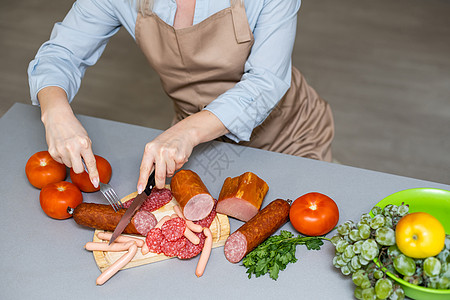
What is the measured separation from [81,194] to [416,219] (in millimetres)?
902

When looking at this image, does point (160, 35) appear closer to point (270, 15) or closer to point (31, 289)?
point (270, 15)

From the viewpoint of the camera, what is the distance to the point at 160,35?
1.58 m

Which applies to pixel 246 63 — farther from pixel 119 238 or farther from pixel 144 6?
pixel 119 238

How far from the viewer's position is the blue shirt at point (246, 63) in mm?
1445

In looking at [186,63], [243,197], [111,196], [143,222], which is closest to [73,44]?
[186,63]

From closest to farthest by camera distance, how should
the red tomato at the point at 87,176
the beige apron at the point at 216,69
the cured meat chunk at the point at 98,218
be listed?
the cured meat chunk at the point at 98,218 → the red tomato at the point at 87,176 → the beige apron at the point at 216,69

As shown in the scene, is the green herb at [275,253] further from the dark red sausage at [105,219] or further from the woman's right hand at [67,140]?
the woman's right hand at [67,140]

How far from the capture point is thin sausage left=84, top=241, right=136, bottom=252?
4.05 ft

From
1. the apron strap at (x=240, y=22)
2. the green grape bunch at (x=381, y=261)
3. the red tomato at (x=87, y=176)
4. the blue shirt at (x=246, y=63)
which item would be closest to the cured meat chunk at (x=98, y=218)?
the red tomato at (x=87, y=176)

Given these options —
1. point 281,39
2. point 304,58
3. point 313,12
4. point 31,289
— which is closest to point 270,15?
point 281,39

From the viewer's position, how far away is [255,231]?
1.23m

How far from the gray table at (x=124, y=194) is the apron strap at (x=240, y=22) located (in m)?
0.35

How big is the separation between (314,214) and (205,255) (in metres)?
0.30

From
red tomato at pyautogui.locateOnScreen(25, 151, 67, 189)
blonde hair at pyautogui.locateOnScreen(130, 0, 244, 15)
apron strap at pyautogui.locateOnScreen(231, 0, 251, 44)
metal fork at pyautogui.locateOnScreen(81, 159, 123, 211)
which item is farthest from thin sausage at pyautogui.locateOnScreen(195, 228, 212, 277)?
blonde hair at pyautogui.locateOnScreen(130, 0, 244, 15)
